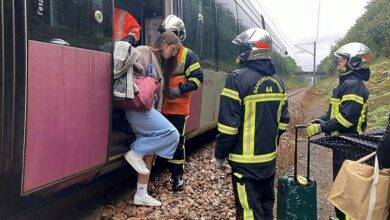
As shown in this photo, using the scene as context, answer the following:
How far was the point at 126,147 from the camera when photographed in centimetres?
407

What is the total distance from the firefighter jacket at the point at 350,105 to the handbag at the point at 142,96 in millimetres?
1625

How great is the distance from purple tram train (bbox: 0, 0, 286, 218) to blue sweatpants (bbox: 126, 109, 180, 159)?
299mm

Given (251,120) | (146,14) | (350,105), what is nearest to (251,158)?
(251,120)

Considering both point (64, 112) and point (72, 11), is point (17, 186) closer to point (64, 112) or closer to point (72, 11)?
point (64, 112)

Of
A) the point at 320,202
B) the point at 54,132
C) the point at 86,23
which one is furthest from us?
the point at 320,202

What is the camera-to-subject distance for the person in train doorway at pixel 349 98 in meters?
3.43

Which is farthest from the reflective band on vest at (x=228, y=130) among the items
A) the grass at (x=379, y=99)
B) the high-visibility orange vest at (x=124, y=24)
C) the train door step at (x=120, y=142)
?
the grass at (x=379, y=99)

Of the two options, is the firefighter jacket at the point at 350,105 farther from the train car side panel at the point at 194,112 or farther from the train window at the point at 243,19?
the train window at the point at 243,19

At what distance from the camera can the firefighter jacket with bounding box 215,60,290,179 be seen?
2.91m

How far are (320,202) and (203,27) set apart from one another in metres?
3.24

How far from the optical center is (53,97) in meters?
2.68

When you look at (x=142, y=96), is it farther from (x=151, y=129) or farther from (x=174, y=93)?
(x=174, y=93)

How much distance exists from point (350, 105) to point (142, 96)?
1869 mm

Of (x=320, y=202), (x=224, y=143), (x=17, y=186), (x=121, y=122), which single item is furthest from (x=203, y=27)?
(x=17, y=186)
